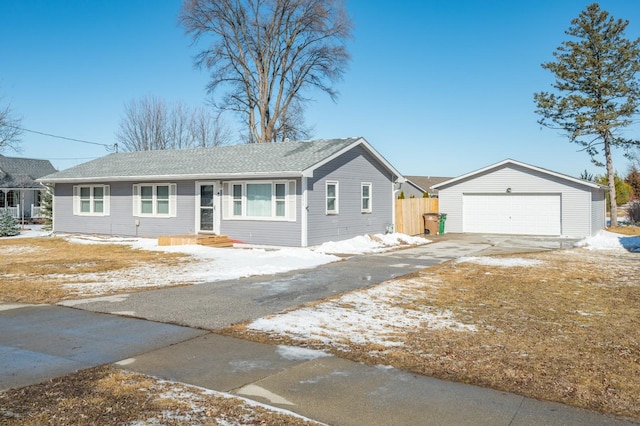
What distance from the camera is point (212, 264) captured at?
1374cm

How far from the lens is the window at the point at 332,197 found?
1902cm

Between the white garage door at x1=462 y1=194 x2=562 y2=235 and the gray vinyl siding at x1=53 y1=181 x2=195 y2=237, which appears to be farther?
the white garage door at x1=462 y1=194 x2=562 y2=235

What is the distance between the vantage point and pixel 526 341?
6242mm

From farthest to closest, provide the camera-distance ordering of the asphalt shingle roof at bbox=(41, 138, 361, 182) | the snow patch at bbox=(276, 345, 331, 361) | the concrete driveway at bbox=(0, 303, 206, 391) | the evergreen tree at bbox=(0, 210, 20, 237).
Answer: the evergreen tree at bbox=(0, 210, 20, 237) < the asphalt shingle roof at bbox=(41, 138, 361, 182) < the snow patch at bbox=(276, 345, 331, 361) < the concrete driveway at bbox=(0, 303, 206, 391)

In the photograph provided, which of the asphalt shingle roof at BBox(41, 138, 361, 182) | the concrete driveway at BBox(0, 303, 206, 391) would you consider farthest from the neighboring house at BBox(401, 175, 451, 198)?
the concrete driveway at BBox(0, 303, 206, 391)

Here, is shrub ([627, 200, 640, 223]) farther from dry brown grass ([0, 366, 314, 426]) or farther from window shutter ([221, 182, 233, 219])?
dry brown grass ([0, 366, 314, 426])

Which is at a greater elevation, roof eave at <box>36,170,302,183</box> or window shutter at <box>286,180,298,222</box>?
roof eave at <box>36,170,302,183</box>

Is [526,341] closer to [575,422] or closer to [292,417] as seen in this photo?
[575,422]

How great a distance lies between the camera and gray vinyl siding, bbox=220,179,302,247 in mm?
17625

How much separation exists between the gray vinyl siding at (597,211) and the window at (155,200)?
1961 cm

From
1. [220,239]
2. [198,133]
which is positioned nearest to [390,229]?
[220,239]

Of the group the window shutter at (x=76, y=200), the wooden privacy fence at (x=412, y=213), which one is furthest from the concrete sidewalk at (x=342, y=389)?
the window shutter at (x=76, y=200)

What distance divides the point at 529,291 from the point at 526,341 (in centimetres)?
388

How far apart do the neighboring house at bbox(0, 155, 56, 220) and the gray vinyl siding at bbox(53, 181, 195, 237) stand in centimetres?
1254
